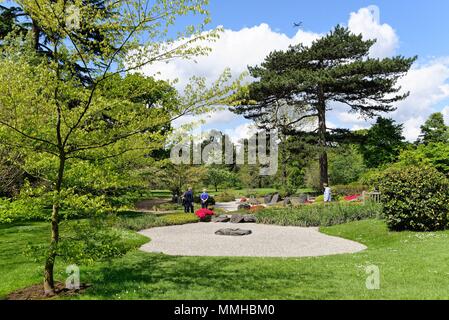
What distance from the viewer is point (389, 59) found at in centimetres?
3095

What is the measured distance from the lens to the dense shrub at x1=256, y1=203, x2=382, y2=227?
17.8 metres

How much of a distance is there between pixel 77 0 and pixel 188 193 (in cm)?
1684

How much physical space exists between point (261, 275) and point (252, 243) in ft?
17.0

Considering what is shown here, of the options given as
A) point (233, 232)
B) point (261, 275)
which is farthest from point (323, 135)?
point (261, 275)

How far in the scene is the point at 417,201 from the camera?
13555 millimetres

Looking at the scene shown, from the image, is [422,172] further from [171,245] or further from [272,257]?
[171,245]

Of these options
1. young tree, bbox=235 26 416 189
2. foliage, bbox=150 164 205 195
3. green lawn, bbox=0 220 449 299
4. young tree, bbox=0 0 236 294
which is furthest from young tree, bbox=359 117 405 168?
young tree, bbox=0 0 236 294

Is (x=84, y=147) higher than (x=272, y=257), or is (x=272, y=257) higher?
(x=84, y=147)

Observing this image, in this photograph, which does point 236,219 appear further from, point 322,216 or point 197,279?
point 197,279

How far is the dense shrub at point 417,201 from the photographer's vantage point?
13516 mm

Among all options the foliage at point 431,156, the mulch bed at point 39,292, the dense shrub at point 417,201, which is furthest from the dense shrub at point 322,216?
the foliage at point 431,156

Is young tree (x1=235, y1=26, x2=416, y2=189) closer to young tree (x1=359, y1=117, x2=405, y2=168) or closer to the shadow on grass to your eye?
young tree (x1=359, y1=117, x2=405, y2=168)

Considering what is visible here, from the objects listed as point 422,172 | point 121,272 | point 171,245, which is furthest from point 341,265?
point 422,172
